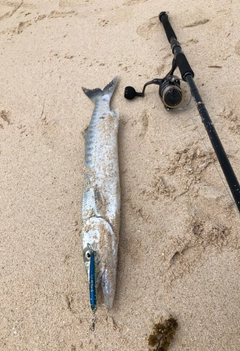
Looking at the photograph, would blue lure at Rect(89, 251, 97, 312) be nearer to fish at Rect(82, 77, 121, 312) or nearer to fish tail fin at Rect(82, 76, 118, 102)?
fish at Rect(82, 77, 121, 312)

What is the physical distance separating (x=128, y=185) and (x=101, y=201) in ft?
1.11

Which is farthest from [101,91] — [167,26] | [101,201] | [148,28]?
[101,201]

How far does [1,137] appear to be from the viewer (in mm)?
3365

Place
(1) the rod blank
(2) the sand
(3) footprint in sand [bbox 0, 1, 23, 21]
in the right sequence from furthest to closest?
(3) footprint in sand [bbox 0, 1, 23, 21], (2) the sand, (1) the rod blank

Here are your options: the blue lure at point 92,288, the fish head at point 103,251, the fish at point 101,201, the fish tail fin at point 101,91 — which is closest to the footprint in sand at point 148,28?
the fish tail fin at point 101,91

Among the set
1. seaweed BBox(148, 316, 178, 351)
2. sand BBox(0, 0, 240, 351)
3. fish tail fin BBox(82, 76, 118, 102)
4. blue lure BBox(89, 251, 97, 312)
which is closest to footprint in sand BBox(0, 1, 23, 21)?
sand BBox(0, 0, 240, 351)

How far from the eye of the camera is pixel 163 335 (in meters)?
2.04

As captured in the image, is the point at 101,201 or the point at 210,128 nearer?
the point at 210,128

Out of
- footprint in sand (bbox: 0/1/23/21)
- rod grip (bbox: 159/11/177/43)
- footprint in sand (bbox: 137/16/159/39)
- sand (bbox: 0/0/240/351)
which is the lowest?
sand (bbox: 0/0/240/351)

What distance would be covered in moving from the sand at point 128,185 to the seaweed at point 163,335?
0.04 meters

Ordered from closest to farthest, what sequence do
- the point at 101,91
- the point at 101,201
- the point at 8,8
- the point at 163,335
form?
the point at 163,335 → the point at 101,201 → the point at 101,91 → the point at 8,8

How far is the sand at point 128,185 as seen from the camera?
2154mm

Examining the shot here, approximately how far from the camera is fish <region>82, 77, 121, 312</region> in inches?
87.4

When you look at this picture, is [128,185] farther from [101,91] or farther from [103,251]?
[101,91]
